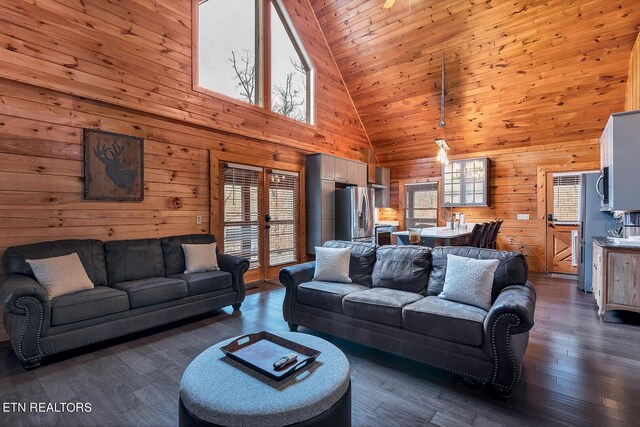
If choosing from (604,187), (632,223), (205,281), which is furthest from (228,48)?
(632,223)

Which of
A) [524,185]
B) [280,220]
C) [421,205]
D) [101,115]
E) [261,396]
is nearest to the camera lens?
[261,396]

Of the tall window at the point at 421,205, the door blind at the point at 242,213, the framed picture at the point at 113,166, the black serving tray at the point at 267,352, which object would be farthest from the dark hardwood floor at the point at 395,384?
the tall window at the point at 421,205

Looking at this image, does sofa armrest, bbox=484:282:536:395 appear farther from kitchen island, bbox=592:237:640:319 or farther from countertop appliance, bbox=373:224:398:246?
countertop appliance, bbox=373:224:398:246

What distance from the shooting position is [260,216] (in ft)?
17.6

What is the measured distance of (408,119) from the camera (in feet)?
22.3

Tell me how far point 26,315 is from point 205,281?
154 centimetres

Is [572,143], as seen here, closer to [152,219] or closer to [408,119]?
[408,119]

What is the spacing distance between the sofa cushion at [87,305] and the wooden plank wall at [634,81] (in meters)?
6.42

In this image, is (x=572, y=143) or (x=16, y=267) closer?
(x=16, y=267)

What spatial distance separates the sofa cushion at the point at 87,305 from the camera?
264cm

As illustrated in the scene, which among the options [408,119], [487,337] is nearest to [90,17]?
[487,337]

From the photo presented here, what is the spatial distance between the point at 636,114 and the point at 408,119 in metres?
3.86

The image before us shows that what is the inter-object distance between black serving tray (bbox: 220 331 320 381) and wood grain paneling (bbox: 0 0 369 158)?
131 inches

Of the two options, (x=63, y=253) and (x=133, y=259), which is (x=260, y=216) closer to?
(x=133, y=259)
